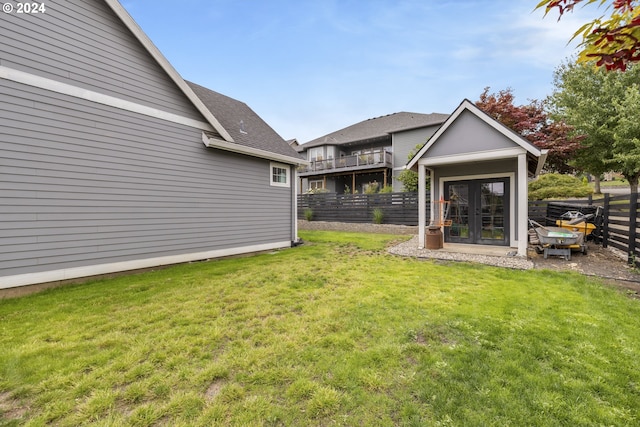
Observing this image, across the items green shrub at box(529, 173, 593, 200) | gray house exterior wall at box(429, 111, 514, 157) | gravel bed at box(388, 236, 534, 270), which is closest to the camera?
gravel bed at box(388, 236, 534, 270)

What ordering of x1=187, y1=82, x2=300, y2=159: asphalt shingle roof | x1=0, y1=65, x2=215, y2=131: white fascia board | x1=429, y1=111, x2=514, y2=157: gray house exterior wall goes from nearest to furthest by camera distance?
x1=0, y1=65, x2=215, y2=131: white fascia board, x1=429, y1=111, x2=514, y2=157: gray house exterior wall, x1=187, y1=82, x2=300, y2=159: asphalt shingle roof

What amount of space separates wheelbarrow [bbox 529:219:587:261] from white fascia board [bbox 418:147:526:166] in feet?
7.62

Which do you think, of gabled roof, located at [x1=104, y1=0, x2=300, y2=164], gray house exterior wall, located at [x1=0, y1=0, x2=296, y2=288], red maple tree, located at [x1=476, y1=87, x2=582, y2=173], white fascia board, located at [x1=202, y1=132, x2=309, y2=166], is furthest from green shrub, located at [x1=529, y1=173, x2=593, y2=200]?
gray house exterior wall, located at [x1=0, y1=0, x2=296, y2=288]

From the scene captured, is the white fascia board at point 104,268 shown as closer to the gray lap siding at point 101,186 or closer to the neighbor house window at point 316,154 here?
the gray lap siding at point 101,186

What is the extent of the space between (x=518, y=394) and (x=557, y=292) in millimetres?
3385

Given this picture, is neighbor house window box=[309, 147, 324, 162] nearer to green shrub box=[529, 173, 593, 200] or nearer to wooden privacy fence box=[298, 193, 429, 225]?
wooden privacy fence box=[298, 193, 429, 225]

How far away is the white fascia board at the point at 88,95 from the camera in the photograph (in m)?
4.34

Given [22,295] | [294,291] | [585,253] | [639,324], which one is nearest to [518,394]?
[639,324]

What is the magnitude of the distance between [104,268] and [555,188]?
24.4 m

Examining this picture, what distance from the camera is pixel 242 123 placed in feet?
29.1

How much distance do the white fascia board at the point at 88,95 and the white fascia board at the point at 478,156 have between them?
687 cm

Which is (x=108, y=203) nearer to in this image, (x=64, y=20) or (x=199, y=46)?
(x=64, y=20)

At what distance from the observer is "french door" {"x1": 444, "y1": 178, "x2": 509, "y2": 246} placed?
847cm

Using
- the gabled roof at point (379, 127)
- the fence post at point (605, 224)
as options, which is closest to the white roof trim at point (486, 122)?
the fence post at point (605, 224)
